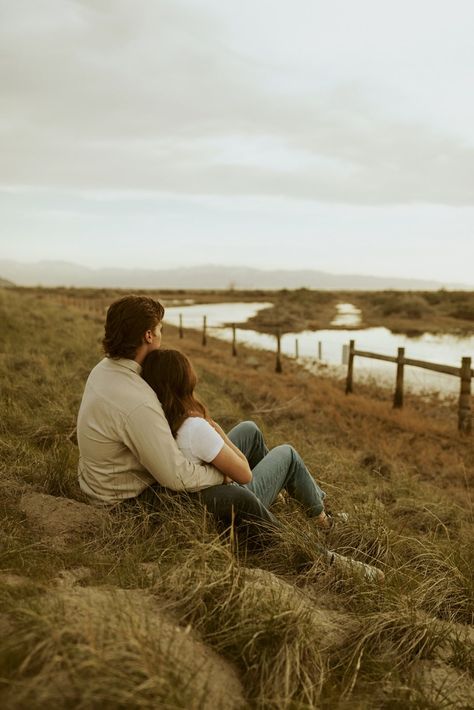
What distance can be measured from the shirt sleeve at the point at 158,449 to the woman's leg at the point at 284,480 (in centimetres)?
61

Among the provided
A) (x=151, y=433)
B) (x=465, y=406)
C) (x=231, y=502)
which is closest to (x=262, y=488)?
(x=231, y=502)

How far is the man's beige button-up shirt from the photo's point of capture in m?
3.05

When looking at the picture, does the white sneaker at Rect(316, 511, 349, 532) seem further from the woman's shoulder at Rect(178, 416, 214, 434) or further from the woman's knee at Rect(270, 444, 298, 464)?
the woman's shoulder at Rect(178, 416, 214, 434)

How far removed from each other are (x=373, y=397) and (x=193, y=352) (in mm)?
7362

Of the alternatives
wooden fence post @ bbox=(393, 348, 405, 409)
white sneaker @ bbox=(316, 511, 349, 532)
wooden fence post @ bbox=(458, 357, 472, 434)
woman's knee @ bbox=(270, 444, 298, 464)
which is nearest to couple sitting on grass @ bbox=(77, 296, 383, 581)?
woman's knee @ bbox=(270, 444, 298, 464)

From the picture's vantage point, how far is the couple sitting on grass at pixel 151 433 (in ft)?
10.1

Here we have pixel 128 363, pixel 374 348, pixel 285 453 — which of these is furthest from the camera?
pixel 374 348

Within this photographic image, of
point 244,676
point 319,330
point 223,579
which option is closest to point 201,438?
point 223,579

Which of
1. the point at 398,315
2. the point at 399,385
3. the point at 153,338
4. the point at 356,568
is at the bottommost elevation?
the point at 399,385

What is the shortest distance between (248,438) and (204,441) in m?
0.99

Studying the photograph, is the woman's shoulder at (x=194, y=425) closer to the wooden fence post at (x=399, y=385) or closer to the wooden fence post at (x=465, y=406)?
the wooden fence post at (x=465, y=406)

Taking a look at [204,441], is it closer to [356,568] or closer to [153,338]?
[153,338]

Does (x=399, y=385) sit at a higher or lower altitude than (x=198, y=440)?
lower

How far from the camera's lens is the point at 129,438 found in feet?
10.4
